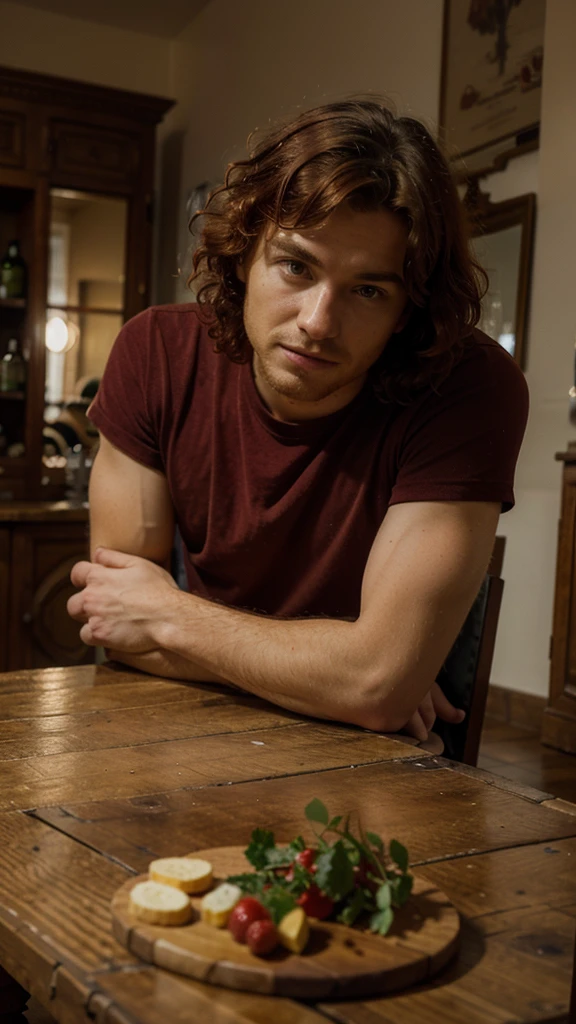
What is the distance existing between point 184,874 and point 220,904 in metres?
0.04

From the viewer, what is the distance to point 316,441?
1504 millimetres

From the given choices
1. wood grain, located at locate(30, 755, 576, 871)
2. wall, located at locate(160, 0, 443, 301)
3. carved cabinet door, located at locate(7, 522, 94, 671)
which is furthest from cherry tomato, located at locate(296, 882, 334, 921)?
carved cabinet door, located at locate(7, 522, 94, 671)

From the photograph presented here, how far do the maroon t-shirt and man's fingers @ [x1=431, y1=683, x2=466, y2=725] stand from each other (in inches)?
6.6

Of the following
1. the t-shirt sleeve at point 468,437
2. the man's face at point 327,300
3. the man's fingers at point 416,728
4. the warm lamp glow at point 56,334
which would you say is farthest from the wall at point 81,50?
the man's fingers at point 416,728

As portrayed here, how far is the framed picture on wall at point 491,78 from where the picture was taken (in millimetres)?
3607

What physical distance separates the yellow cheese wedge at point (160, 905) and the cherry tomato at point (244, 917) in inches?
1.2

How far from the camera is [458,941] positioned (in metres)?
0.62

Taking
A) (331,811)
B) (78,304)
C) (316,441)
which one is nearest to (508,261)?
(78,304)

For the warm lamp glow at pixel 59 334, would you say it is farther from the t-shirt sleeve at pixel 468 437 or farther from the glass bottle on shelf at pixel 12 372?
the t-shirt sleeve at pixel 468 437

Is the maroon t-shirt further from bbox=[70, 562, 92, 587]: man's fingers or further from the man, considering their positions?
bbox=[70, 562, 92, 587]: man's fingers

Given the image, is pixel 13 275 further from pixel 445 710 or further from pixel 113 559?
pixel 445 710

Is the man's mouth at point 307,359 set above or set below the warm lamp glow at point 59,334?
below

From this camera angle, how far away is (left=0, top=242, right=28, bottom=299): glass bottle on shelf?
497cm

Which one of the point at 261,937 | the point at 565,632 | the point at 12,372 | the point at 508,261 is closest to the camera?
the point at 261,937
